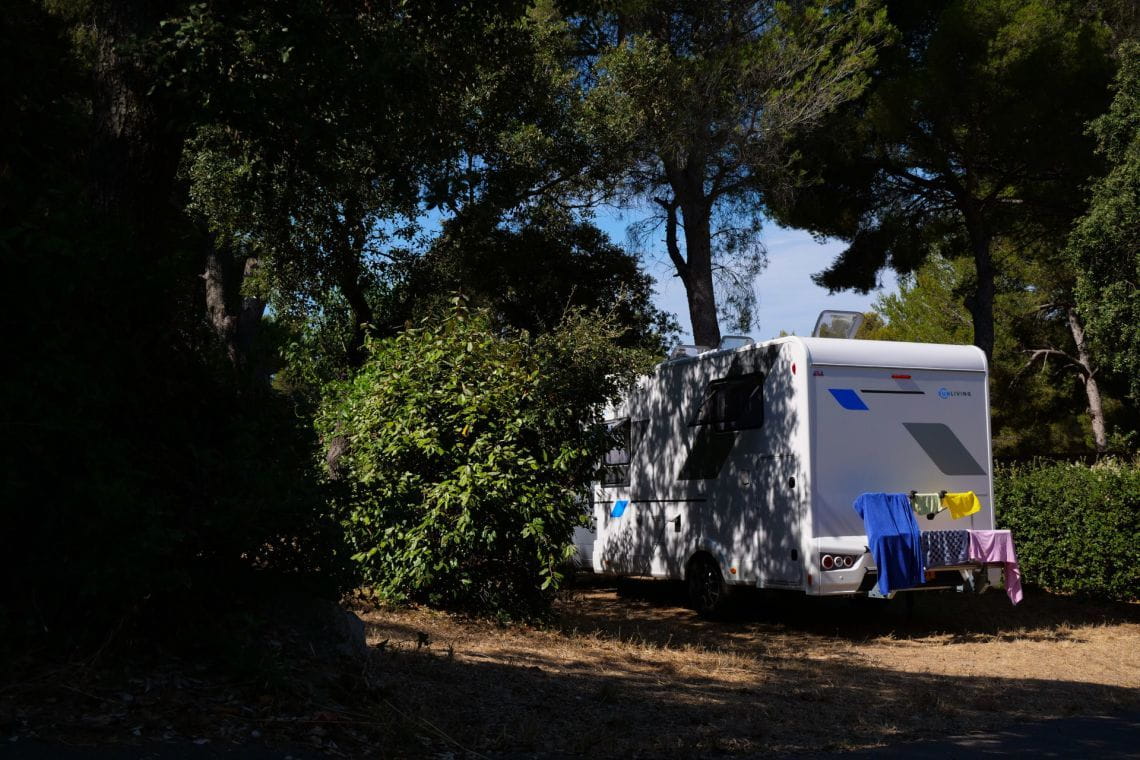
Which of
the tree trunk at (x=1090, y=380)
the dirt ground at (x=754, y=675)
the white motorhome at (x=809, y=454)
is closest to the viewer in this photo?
the dirt ground at (x=754, y=675)

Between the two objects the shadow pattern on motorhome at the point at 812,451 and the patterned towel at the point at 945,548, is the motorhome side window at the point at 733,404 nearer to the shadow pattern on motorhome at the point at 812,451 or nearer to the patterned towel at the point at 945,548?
the shadow pattern on motorhome at the point at 812,451

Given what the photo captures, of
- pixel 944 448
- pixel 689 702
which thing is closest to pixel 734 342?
pixel 944 448

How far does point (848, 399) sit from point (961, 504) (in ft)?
5.29

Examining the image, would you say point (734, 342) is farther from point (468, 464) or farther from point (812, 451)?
point (468, 464)

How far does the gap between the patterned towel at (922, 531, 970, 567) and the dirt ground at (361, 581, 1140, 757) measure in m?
0.79

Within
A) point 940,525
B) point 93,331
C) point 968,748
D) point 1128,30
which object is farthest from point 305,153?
point 1128,30

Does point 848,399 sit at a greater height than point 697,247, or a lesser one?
lesser

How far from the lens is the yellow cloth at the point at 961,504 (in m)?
10.8

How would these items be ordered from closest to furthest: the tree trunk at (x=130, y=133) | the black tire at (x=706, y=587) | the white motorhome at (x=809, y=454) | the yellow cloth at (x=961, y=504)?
1. the tree trunk at (x=130, y=133)
2. the white motorhome at (x=809, y=454)
3. the yellow cloth at (x=961, y=504)
4. the black tire at (x=706, y=587)

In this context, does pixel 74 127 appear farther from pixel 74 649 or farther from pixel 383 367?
pixel 383 367

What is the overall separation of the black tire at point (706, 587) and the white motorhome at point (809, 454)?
0.06ft

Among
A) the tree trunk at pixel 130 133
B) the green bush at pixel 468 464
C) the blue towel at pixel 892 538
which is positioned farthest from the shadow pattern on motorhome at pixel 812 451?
the tree trunk at pixel 130 133

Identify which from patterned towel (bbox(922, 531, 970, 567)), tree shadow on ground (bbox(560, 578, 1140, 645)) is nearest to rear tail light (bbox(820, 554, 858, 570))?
patterned towel (bbox(922, 531, 970, 567))

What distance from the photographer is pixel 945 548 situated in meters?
10.4
